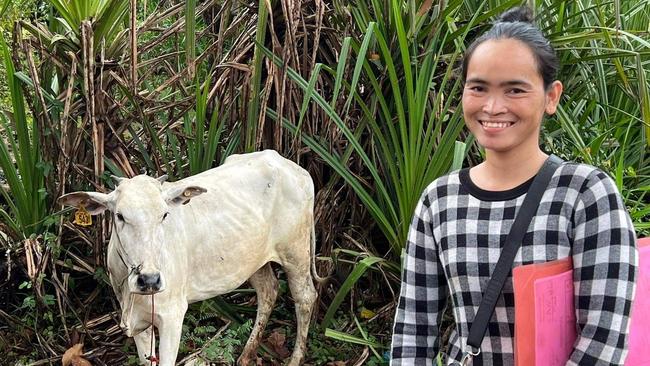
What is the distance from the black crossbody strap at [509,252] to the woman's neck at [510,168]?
4cm

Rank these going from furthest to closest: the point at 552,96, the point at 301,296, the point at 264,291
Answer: the point at 264,291 → the point at 301,296 → the point at 552,96

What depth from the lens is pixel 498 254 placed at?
4.93ft

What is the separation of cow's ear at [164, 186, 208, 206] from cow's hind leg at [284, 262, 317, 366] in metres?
0.79

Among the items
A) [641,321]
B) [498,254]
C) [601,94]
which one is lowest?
[601,94]

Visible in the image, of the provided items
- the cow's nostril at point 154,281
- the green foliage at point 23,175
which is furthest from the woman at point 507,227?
the green foliage at point 23,175

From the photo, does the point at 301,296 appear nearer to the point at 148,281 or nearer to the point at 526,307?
the point at 148,281

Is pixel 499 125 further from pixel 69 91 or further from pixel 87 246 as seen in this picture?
pixel 87 246

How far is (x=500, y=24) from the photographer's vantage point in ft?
5.18

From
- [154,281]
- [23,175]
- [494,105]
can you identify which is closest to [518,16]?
[494,105]

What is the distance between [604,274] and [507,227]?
205 mm

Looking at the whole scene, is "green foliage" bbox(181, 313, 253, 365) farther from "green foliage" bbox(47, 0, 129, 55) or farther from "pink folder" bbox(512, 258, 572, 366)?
"pink folder" bbox(512, 258, 572, 366)

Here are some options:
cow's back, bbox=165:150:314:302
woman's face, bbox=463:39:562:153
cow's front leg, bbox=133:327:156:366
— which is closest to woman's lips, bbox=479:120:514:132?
woman's face, bbox=463:39:562:153

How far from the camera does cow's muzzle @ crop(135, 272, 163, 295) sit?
2.44 metres

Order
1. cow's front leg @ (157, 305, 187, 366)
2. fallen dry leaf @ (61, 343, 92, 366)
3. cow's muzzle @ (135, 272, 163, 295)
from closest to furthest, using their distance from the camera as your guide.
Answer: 1. cow's muzzle @ (135, 272, 163, 295)
2. cow's front leg @ (157, 305, 187, 366)
3. fallen dry leaf @ (61, 343, 92, 366)
